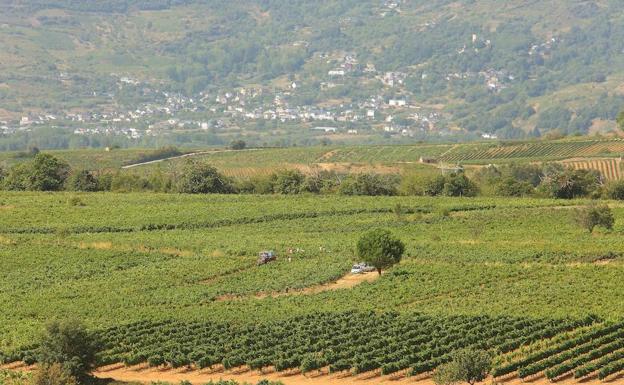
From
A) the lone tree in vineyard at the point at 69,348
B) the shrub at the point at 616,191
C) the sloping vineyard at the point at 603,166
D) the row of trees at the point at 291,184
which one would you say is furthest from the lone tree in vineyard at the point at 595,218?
the sloping vineyard at the point at 603,166

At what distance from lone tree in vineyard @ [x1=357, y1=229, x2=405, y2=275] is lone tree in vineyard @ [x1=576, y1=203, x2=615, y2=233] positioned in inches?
833

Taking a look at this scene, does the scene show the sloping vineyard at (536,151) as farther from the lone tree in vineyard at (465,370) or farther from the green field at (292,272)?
the lone tree in vineyard at (465,370)

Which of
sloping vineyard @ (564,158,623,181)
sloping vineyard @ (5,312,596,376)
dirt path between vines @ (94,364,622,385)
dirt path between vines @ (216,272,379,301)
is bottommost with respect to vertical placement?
sloping vineyard @ (564,158,623,181)

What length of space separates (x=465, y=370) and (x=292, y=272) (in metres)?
31.6

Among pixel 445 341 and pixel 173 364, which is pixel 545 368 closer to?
pixel 445 341

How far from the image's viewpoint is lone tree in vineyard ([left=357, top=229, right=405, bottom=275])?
258 ft

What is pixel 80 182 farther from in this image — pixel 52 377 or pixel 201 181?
pixel 52 377

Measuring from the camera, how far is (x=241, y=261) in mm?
84938


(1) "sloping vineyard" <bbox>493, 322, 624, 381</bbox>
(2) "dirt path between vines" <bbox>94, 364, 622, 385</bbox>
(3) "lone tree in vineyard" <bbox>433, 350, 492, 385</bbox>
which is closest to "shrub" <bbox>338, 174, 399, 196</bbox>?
(1) "sloping vineyard" <bbox>493, 322, 624, 381</bbox>

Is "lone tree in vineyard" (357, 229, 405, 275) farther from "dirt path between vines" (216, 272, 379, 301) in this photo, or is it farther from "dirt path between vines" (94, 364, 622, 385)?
"dirt path between vines" (94, 364, 622, 385)

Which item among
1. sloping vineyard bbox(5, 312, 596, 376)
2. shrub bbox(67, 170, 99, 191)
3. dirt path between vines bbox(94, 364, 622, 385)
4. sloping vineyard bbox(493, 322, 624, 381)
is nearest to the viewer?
dirt path between vines bbox(94, 364, 622, 385)

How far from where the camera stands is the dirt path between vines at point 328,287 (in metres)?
73.6

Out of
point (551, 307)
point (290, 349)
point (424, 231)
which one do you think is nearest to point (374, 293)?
point (551, 307)

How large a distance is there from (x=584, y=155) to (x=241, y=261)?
95.5 meters
